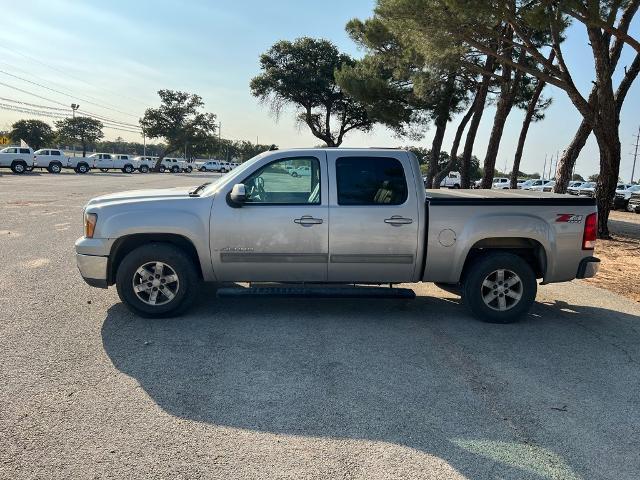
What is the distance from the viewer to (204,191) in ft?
19.1

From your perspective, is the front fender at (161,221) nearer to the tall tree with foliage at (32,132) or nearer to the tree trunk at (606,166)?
the tree trunk at (606,166)

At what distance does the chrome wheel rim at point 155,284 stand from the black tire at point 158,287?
2 cm

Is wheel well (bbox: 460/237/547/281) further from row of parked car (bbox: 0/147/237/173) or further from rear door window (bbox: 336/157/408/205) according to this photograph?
row of parked car (bbox: 0/147/237/173)

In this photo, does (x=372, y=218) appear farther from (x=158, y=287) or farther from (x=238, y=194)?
(x=158, y=287)

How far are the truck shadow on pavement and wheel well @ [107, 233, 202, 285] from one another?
1.77 ft

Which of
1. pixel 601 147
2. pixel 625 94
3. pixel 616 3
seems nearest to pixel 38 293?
pixel 616 3

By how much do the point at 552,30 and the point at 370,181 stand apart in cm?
823

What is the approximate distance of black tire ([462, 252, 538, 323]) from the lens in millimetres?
5715

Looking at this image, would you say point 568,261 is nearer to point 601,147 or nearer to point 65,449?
point 65,449

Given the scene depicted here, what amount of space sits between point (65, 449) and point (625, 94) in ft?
53.4

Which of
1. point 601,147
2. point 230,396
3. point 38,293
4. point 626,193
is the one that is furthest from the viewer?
point 626,193

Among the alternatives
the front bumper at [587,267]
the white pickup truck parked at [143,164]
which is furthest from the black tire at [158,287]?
the white pickup truck parked at [143,164]

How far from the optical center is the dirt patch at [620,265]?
315 inches

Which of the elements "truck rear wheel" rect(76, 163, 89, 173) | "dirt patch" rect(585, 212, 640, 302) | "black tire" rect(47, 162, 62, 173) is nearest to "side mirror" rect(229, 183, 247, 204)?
"dirt patch" rect(585, 212, 640, 302)
